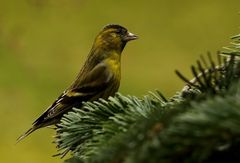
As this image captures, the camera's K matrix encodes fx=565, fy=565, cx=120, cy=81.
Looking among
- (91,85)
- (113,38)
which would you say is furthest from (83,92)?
(113,38)

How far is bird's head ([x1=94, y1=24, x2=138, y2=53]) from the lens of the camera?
32.8 inches

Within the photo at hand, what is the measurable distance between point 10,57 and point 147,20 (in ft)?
1.11

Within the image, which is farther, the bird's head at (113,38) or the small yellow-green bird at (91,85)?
the bird's head at (113,38)

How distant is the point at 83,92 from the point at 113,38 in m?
0.15

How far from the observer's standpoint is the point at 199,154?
205 millimetres

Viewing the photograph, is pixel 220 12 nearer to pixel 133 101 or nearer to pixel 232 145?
pixel 133 101

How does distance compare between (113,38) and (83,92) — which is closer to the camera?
(83,92)

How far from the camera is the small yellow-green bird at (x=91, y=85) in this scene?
0.72m

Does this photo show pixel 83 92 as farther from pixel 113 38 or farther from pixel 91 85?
pixel 113 38

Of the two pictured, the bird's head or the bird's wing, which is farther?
the bird's head

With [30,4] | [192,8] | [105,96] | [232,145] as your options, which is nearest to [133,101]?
[232,145]

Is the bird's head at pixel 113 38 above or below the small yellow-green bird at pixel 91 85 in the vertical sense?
above

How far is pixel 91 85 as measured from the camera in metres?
0.73

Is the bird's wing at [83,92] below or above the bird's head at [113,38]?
below
